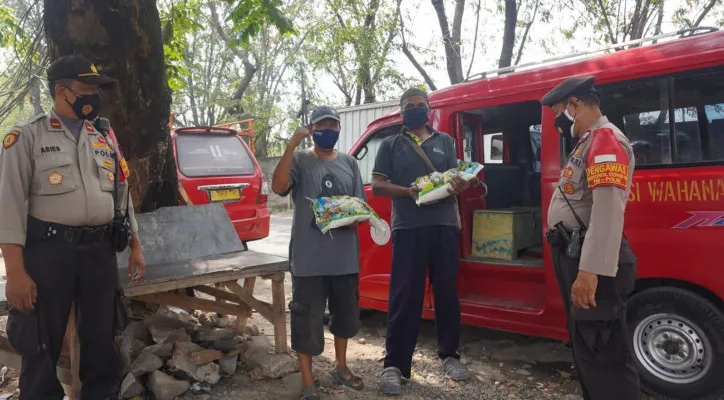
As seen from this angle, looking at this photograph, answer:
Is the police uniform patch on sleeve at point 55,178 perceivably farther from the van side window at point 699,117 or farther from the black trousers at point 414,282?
the van side window at point 699,117

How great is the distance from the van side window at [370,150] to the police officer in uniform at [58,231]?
2351mm

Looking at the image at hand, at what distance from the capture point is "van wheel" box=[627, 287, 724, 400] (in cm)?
276

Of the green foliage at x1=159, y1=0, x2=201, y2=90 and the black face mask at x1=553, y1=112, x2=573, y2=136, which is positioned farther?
the green foliage at x1=159, y1=0, x2=201, y2=90

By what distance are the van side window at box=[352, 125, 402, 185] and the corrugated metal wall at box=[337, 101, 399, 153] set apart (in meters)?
5.03

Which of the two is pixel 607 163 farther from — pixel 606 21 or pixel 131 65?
pixel 606 21

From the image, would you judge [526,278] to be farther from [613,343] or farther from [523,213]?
[613,343]

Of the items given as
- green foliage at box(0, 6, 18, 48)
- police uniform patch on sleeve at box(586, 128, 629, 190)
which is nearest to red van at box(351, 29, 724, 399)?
police uniform patch on sleeve at box(586, 128, 629, 190)

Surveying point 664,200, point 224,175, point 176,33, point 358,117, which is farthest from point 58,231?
point 358,117

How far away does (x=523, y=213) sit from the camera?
4.04 m

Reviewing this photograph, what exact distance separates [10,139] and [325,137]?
5.19 ft

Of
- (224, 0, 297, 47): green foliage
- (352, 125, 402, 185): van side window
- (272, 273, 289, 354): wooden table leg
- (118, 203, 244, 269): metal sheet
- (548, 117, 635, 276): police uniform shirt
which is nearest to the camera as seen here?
(548, 117, 635, 276): police uniform shirt

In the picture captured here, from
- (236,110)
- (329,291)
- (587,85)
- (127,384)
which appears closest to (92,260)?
(127,384)

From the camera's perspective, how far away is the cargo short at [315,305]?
297 centimetres

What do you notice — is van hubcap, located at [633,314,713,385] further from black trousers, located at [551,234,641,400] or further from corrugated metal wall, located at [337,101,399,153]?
corrugated metal wall, located at [337,101,399,153]
